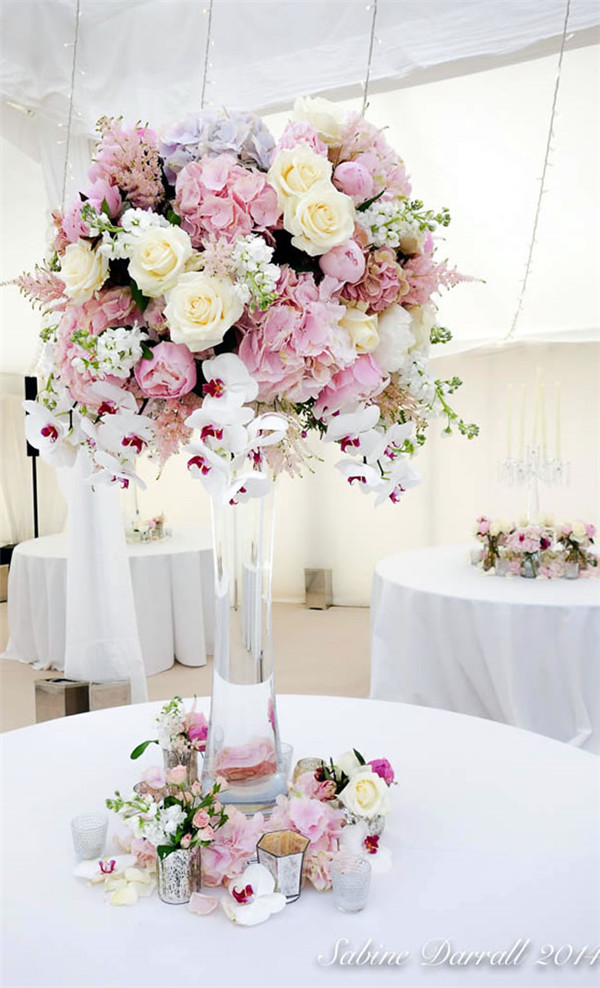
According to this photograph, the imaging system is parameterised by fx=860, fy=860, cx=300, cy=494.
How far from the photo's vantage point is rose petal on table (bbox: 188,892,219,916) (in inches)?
38.7

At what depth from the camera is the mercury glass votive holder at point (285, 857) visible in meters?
1.01

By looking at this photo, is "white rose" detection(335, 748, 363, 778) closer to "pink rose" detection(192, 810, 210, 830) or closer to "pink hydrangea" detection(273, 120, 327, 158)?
"pink rose" detection(192, 810, 210, 830)

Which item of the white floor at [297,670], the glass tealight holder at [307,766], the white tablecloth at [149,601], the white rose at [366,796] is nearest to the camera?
the white rose at [366,796]

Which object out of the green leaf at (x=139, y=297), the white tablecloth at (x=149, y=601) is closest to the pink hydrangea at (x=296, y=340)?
the green leaf at (x=139, y=297)

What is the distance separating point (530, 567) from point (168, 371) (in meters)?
2.93

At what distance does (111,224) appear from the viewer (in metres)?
1.05

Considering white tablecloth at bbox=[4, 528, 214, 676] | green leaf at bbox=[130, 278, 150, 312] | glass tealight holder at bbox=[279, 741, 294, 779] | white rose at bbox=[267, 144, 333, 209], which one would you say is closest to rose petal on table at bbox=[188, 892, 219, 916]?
glass tealight holder at bbox=[279, 741, 294, 779]

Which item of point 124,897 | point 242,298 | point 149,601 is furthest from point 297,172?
point 149,601

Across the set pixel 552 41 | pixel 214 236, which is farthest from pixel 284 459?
pixel 552 41

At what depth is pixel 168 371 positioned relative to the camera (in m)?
1.02

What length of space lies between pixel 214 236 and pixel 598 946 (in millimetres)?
902

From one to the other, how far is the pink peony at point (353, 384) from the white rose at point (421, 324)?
108 mm

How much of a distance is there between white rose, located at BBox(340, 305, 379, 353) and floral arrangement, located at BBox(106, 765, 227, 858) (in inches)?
22.7

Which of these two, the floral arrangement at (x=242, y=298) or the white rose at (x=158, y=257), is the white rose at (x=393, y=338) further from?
the white rose at (x=158, y=257)
